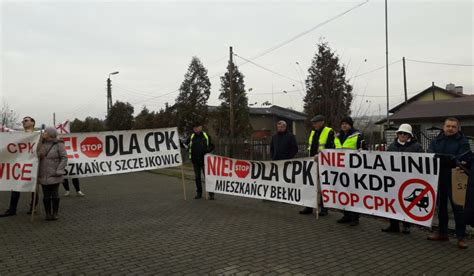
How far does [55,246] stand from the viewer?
565cm

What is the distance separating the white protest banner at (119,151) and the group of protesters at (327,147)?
65 centimetres

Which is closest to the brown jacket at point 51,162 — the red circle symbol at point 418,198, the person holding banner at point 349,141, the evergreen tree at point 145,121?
the person holding banner at point 349,141

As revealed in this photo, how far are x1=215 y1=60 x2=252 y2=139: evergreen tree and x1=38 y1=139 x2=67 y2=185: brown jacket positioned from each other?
2779cm

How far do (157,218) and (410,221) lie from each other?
4.61 metres

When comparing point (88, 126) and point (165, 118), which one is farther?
point (88, 126)

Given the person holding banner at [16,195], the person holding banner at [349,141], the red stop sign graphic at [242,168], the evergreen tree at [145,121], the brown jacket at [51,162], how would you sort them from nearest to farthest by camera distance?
1. the person holding banner at [349,141]
2. the brown jacket at [51,162]
3. the person holding banner at [16,195]
4. the red stop sign graphic at [242,168]
5. the evergreen tree at [145,121]

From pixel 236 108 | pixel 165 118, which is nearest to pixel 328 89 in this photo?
pixel 236 108

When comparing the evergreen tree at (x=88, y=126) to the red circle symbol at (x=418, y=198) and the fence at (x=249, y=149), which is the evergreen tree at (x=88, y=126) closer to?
the fence at (x=249, y=149)

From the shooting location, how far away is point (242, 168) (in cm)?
867

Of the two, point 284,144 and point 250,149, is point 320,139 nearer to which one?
point 284,144

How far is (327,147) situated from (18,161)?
632cm

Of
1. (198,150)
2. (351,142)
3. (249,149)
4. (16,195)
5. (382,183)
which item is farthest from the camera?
(249,149)

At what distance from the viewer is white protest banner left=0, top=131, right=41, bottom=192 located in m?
7.69

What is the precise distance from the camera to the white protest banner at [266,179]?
24.7 ft
